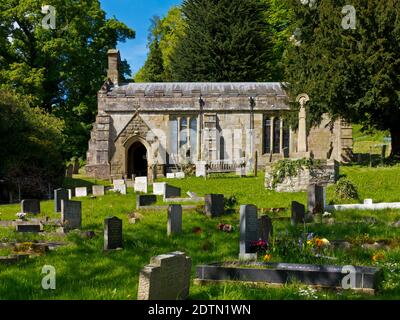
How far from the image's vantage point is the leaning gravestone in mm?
9445

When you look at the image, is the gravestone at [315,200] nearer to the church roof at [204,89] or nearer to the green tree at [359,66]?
the green tree at [359,66]

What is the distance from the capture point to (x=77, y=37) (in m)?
42.4

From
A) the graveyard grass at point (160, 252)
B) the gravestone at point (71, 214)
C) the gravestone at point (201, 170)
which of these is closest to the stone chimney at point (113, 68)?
the gravestone at point (201, 170)

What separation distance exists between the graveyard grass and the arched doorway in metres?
18.1

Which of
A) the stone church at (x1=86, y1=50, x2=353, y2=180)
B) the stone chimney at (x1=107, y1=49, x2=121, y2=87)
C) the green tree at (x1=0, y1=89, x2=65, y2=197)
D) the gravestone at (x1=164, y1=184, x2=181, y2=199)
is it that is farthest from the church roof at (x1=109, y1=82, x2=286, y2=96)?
the gravestone at (x1=164, y1=184, x2=181, y2=199)

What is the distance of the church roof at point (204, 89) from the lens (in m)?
36.6

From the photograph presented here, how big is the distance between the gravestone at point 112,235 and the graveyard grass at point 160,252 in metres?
0.28

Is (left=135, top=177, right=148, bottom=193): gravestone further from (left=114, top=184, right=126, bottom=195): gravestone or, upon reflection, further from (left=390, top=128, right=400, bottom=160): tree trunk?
(left=390, top=128, right=400, bottom=160): tree trunk

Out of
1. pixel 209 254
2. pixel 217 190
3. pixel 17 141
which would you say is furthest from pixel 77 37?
pixel 209 254

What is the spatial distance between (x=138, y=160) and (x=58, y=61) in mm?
10556

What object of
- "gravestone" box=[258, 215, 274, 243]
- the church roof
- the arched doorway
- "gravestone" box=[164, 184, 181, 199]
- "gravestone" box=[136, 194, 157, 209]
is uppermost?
the church roof

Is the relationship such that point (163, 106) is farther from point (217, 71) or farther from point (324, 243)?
point (324, 243)
